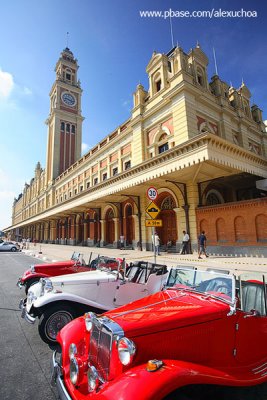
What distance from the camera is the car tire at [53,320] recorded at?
150 inches

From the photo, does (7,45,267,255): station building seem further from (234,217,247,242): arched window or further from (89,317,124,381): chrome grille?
(89,317,124,381): chrome grille

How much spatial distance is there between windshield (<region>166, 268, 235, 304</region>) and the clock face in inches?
2206

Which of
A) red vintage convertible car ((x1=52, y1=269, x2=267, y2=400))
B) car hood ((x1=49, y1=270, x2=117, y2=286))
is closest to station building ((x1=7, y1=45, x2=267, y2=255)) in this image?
car hood ((x1=49, y1=270, x2=117, y2=286))

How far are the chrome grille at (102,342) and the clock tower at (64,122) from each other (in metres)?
47.8

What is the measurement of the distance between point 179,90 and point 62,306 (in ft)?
56.4

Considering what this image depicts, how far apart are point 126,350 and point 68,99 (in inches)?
2291

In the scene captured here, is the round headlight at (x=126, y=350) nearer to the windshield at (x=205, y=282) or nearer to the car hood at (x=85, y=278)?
the windshield at (x=205, y=282)

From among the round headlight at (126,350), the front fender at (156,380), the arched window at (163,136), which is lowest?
the front fender at (156,380)

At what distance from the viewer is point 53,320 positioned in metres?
3.95

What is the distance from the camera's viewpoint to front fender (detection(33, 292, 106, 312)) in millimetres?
3850

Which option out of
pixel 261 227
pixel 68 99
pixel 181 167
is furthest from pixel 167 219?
pixel 68 99

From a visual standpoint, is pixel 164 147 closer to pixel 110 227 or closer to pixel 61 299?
pixel 110 227

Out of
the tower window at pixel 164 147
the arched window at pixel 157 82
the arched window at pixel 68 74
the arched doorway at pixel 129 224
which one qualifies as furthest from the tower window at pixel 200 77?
the arched window at pixel 68 74

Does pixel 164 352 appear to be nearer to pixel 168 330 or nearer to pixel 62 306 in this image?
pixel 168 330
